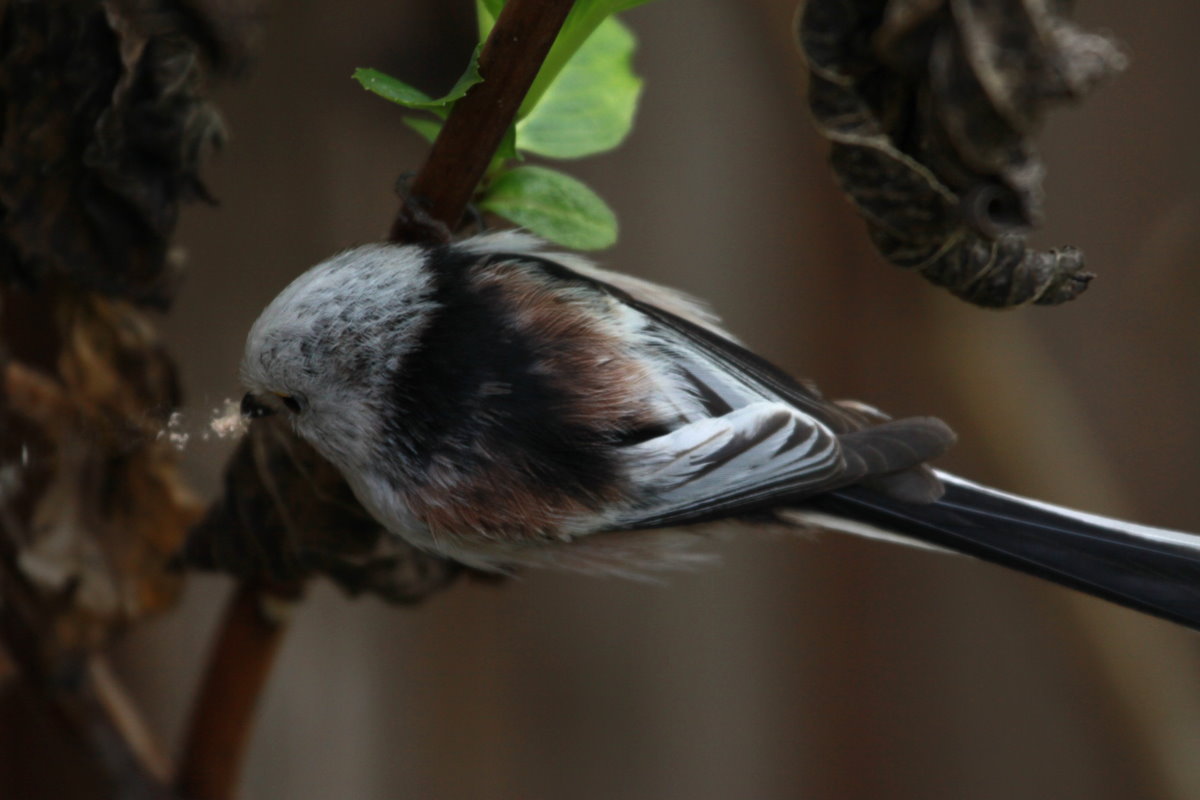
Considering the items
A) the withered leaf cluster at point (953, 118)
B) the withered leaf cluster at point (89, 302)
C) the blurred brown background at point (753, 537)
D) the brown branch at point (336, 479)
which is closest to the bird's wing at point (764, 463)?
the withered leaf cluster at point (953, 118)

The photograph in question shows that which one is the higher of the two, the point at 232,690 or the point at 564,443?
the point at 564,443

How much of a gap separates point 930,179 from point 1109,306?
1.13 m

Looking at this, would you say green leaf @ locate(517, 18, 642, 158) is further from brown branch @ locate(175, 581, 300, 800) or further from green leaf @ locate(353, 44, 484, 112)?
brown branch @ locate(175, 581, 300, 800)

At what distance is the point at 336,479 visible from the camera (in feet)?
2.78

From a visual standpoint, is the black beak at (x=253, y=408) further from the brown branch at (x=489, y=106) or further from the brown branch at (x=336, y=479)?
the brown branch at (x=489, y=106)

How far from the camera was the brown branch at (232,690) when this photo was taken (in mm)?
916

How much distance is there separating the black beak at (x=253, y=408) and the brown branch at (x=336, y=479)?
0.09 feet

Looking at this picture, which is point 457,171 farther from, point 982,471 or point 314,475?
point 982,471

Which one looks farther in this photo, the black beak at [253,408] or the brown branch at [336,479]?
the black beak at [253,408]

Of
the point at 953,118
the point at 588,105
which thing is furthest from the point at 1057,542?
the point at 588,105

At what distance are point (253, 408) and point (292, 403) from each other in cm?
4

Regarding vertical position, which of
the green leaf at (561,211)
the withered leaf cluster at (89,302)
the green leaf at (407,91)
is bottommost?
the withered leaf cluster at (89,302)

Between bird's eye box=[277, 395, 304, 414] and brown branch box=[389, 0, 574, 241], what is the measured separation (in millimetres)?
195

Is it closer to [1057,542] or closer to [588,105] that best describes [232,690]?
[588,105]
